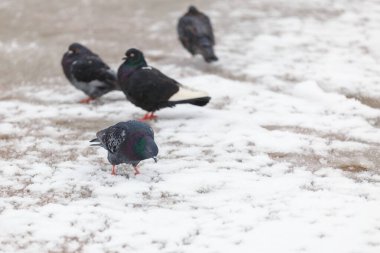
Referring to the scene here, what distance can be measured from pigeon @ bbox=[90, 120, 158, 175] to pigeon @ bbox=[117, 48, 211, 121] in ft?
6.97

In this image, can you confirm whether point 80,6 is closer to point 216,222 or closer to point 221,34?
point 221,34

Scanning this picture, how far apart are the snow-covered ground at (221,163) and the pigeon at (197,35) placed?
376 mm

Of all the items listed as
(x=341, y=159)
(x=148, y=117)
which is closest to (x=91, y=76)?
(x=148, y=117)

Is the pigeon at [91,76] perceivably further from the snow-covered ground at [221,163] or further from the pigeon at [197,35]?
the pigeon at [197,35]

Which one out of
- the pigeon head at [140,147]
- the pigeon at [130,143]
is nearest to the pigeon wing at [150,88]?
the pigeon at [130,143]

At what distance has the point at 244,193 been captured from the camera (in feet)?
21.1

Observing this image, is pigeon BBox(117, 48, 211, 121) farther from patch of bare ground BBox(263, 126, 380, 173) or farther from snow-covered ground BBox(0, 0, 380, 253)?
patch of bare ground BBox(263, 126, 380, 173)

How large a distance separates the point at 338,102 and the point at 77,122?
434 cm

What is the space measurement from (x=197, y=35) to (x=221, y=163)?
5372mm

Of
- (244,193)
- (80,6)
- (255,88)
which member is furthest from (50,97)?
(80,6)

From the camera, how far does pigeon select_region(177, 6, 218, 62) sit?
39.3 ft

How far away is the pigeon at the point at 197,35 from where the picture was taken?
1199 centimetres

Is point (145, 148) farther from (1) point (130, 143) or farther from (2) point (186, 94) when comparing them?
(2) point (186, 94)

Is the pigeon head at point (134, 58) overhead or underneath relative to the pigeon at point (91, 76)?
overhead
